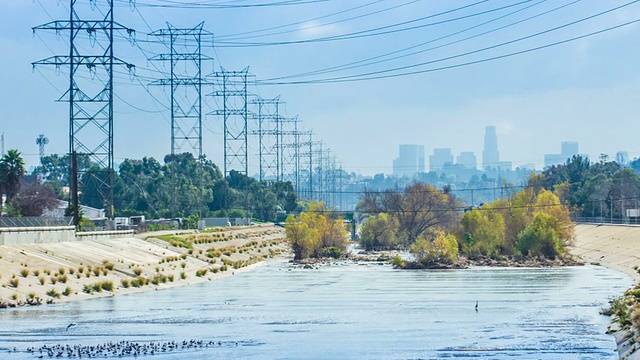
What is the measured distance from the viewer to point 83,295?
68625 millimetres

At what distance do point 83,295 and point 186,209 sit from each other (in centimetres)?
12560

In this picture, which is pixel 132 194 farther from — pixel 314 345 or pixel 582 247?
pixel 314 345

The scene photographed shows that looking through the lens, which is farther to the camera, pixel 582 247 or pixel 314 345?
pixel 582 247

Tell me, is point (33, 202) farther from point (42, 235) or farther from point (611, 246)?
point (611, 246)

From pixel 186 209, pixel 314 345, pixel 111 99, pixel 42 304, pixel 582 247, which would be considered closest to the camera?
pixel 314 345

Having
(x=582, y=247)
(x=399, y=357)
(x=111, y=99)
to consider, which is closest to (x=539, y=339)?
(x=399, y=357)

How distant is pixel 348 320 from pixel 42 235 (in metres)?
38.4

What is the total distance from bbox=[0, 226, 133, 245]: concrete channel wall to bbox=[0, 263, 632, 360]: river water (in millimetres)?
11810

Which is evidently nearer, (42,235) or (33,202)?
(42,235)

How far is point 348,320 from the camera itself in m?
54.4

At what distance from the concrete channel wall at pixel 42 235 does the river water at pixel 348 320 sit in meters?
11.8

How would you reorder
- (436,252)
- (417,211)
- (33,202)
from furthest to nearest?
(417,211) → (33,202) → (436,252)

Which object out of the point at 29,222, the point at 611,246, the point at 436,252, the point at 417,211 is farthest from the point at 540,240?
the point at 29,222

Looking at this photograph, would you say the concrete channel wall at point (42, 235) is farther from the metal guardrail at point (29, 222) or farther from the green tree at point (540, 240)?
the green tree at point (540, 240)
